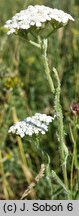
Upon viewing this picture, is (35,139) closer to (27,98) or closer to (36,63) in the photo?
(27,98)

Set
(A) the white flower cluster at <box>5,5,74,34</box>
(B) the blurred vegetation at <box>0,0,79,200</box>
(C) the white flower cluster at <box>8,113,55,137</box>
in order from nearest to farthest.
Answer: (A) the white flower cluster at <box>5,5,74,34</box>
(C) the white flower cluster at <box>8,113,55,137</box>
(B) the blurred vegetation at <box>0,0,79,200</box>

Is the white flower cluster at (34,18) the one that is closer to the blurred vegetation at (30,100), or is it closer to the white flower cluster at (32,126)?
the white flower cluster at (32,126)

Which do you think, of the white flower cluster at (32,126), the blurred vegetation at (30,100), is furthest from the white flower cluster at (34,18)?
the blurred vegetation at (30,100)

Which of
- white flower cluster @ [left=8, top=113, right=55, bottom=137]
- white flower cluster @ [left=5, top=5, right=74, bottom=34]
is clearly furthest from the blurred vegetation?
white flower cluster @ [left=5, top=5, right=74, bottom=34]

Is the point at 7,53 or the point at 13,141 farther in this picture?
the point at 7,53

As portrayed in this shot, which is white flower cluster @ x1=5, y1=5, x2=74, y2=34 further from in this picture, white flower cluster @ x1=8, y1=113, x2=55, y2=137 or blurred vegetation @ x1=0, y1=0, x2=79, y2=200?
blurred vegetation @ x1=0, y1=0, x2=79, y2=200

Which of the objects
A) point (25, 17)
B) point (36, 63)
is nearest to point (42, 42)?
point (25, 17)

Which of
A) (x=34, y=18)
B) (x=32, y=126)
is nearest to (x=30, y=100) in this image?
(x=32, y=126)
